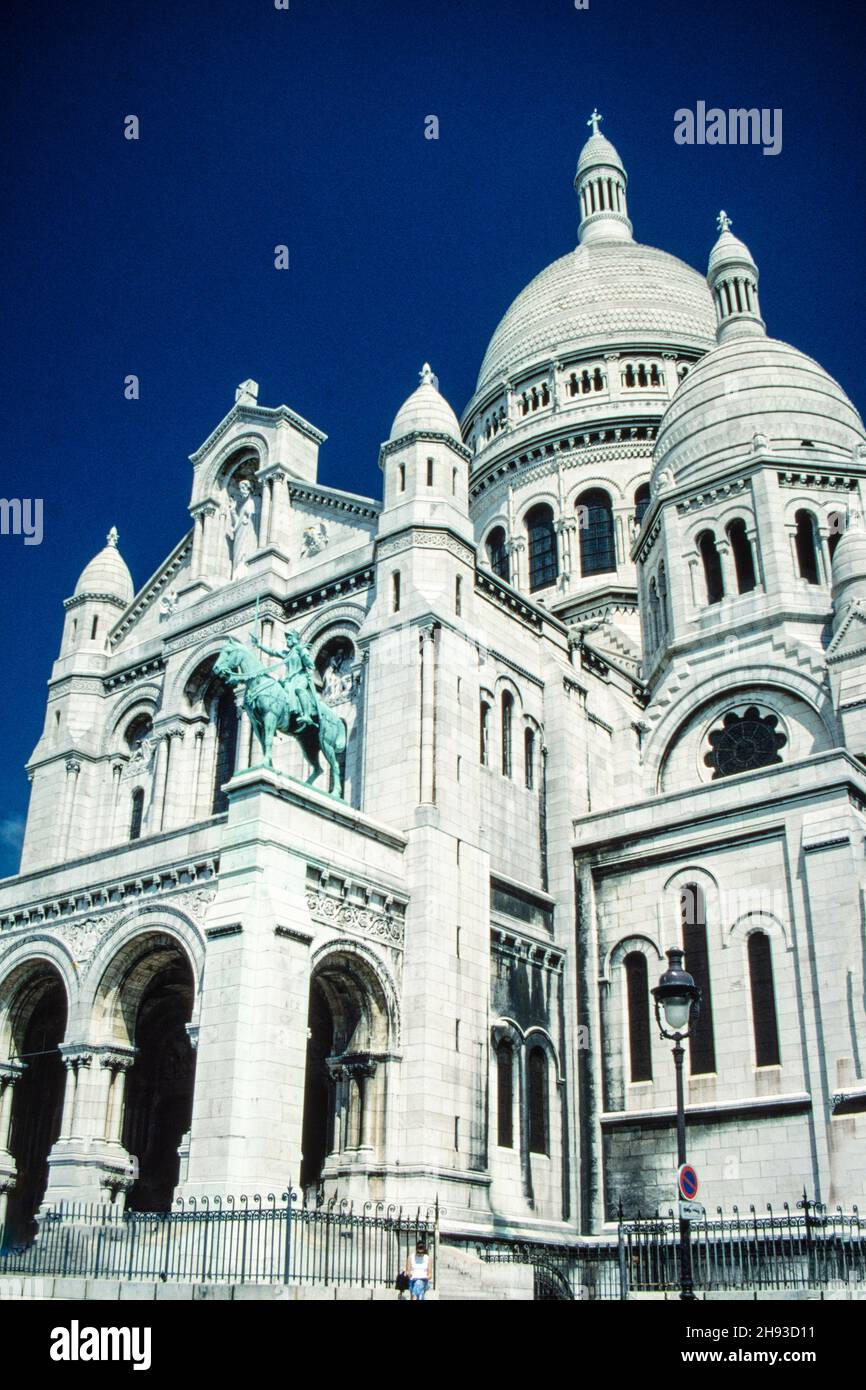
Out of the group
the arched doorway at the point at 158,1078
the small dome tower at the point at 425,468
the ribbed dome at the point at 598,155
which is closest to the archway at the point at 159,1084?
the arched doorway at the point at 158,1078

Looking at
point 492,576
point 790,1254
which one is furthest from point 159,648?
point 790,1254

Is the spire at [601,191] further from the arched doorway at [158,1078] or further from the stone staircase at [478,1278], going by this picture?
the stone staircase at [478,1278]

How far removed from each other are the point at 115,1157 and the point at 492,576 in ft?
55.9

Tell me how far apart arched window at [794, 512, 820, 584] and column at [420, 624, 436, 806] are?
14125mm

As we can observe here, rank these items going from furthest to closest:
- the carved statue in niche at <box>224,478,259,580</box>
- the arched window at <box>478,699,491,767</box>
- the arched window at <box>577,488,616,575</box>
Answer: the arched window at <box>577,488,616,575</box>, the carved statue in niche at <box>224,478,259,580</box>, the arched window at <box>478,699,491,767</box>

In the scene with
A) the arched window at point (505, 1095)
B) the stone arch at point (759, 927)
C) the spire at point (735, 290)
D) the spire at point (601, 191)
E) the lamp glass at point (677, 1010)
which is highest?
the spire at point (601, 191)

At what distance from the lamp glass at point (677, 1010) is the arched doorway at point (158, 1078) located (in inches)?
→ 549

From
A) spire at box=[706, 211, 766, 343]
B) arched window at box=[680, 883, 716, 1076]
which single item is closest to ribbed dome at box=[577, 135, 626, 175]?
spire at box=[706, 211, 766, 343]

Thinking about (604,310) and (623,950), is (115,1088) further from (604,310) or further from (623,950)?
(604,310)

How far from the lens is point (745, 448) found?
40.9 meters

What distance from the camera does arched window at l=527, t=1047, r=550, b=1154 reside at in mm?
29812

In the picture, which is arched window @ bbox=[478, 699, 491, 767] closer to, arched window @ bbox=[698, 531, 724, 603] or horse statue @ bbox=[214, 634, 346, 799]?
horse statue @ bbox=[214, 634, 346, 799]

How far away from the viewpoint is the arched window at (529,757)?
33812 mm

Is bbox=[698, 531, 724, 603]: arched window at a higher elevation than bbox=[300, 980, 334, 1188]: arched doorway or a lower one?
higher
